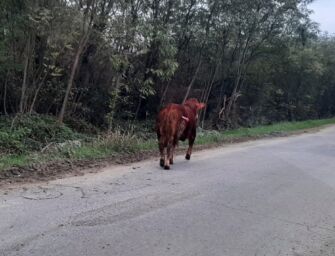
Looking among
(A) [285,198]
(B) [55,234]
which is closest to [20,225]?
(B) [55,234]

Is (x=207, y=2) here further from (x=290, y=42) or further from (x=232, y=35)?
(x=290, y=42)

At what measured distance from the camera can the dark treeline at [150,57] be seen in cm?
1270

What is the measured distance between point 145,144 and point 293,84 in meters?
20.6

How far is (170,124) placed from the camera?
1006cm

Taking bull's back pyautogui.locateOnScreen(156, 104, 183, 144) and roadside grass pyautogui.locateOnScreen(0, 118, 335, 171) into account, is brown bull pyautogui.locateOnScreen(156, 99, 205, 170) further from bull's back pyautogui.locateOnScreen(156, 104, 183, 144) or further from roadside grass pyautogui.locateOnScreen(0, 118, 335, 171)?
roadside grass pyautogui.locateOnScreen(0, 118, 335, 171)

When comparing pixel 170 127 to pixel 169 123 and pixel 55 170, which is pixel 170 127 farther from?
pixel 55 170

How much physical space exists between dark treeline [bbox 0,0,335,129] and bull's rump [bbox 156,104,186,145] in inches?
150

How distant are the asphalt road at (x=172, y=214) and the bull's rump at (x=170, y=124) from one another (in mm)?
606

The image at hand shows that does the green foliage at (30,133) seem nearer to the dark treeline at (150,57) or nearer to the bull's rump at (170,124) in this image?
the dark treeline at (150,57)

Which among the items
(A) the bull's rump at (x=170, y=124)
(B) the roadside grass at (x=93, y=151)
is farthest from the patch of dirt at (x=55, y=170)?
(A) the bull's rump at (x=170, y=124)

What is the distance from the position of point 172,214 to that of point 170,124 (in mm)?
3670

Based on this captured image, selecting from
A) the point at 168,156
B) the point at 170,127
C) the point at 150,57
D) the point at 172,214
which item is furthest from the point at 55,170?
the point at 150,57

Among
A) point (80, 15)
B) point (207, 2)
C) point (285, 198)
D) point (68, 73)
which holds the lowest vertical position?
point (285, 198)

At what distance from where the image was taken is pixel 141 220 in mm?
6219
